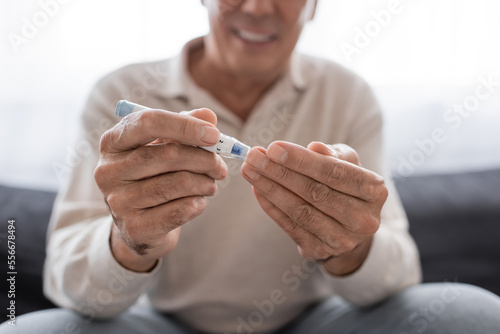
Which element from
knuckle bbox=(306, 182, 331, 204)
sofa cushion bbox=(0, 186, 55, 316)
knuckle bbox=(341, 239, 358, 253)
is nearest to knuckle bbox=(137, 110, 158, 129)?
knuckle bbox=(306, 182, 331, 204)

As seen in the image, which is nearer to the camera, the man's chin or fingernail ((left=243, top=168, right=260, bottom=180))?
fingernail ((left=243, top=168, right=260, bottom=180))

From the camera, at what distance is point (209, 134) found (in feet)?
1.98

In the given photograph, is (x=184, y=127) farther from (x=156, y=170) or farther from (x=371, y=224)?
(x=371, y=224)

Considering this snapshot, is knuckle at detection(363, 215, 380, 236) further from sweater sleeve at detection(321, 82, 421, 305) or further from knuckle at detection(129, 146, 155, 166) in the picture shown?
knuckle at detection(129, 146, 155, 166)

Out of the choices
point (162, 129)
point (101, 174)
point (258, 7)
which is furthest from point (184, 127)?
point (258, 7)

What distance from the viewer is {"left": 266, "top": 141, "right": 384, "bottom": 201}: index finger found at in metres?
0.64

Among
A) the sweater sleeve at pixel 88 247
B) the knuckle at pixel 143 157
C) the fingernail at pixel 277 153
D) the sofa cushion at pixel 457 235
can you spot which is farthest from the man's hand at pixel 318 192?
the sofa cushion at pixel 457 235

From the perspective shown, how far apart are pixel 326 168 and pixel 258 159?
0.09 metres

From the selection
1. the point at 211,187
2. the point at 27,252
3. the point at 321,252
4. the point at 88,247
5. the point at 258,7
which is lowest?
the point at 27,252

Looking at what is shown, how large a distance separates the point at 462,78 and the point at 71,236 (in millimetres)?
1417

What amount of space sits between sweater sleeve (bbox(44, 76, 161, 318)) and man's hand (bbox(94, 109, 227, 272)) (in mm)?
166

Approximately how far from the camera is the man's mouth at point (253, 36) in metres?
0.92

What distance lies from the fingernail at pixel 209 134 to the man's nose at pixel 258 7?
36 centimetres

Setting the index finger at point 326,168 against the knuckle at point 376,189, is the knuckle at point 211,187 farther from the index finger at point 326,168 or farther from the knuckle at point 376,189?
the knuckle at point 376,189
